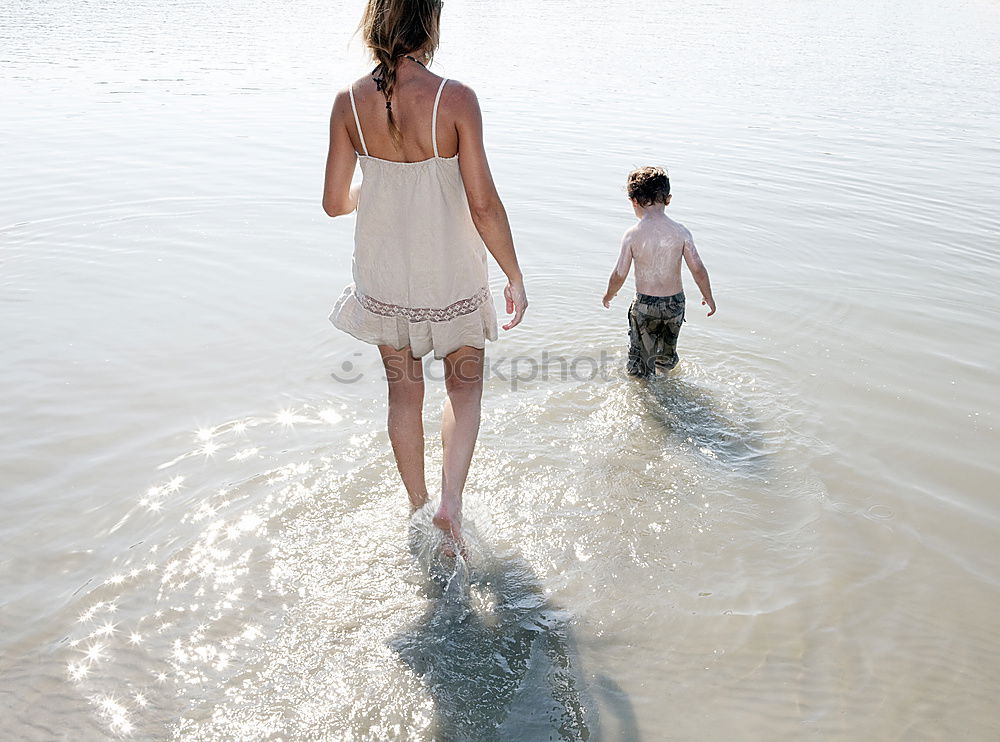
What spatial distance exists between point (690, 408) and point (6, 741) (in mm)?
3501

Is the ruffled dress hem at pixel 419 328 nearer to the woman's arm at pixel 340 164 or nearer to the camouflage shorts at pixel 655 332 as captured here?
the woman's arm at pixel 340 164

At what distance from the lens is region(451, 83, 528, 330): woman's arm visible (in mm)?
2795

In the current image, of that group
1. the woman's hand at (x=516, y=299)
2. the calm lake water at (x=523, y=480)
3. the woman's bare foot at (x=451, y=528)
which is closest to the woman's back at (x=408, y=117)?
the woman's hand at (x=516, y=299)

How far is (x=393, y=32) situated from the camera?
9.18 ft

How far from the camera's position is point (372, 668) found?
8.87ft

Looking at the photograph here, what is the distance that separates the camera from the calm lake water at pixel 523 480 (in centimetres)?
266

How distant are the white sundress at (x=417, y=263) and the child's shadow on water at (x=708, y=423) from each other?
1555 millimetres

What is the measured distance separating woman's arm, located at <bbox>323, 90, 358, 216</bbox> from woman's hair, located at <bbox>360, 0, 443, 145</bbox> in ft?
0.60

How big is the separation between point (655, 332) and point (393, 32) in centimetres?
274

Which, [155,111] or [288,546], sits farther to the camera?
[155,111]

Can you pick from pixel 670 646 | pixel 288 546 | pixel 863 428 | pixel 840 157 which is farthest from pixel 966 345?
pixel 840 157

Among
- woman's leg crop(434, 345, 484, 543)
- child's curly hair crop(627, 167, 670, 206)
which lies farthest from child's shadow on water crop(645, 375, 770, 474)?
woman's leg crop(434, 345, 484, 543)

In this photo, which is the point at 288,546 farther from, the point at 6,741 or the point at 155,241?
the point at 155,241

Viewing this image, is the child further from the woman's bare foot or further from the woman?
the woman's bare foot
